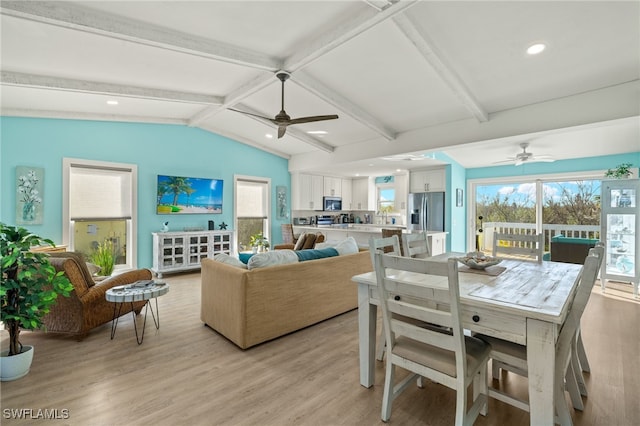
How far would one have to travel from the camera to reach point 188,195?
6211mm

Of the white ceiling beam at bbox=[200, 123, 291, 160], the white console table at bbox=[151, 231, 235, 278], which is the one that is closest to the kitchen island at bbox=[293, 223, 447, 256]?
the white ceiling beam at bbox=[200, 123, 291, 160]

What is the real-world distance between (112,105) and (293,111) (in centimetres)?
285

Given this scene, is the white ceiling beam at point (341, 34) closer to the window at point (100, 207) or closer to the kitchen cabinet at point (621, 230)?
the window at point (100, 207)

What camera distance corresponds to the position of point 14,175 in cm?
446

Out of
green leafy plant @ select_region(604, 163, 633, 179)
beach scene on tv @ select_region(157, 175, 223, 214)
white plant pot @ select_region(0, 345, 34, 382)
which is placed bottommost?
white plant pot @ select_region(0, 345, 34, 382)

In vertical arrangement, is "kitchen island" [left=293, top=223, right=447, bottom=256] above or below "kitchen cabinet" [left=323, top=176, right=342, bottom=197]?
below

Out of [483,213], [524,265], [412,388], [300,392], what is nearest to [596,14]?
[524,265]

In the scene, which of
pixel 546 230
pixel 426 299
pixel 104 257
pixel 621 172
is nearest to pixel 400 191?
pixel 546 230

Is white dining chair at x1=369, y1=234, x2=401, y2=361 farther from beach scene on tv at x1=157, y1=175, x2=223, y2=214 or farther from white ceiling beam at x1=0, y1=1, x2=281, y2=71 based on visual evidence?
beach scene on tv at x1=157, y1=175, x2=223, y2=214

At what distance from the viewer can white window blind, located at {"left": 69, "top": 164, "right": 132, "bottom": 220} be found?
201 inches

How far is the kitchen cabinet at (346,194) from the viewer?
30.1ft

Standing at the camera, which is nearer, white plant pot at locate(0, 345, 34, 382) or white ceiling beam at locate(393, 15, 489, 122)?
white plant pot at locate(0, 345, 34, 382)

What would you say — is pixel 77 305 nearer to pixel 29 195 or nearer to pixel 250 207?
pixel 29 195

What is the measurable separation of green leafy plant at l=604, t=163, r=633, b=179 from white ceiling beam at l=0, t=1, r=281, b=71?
6.23 m
